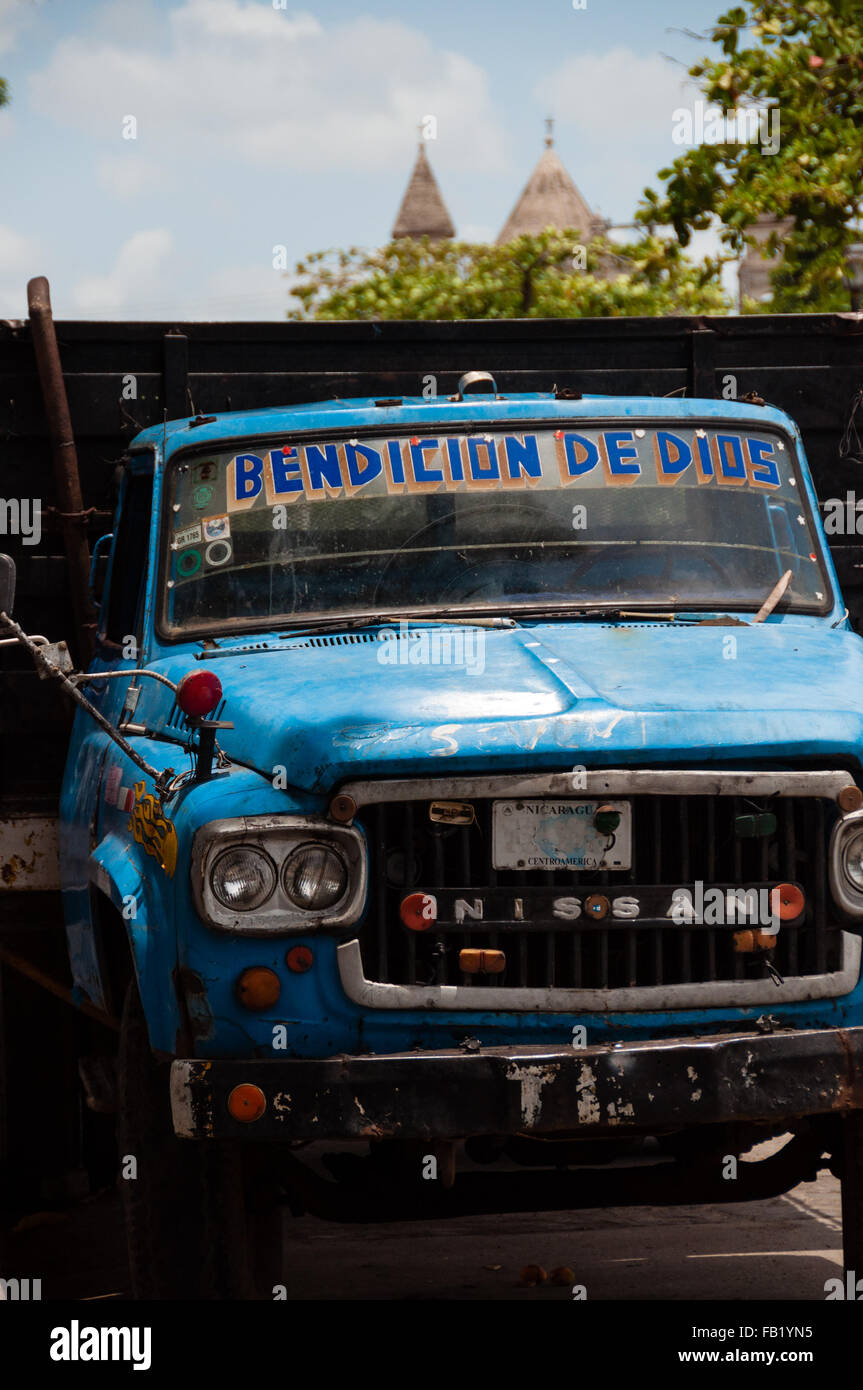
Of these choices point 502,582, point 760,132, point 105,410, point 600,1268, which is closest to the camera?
point 502,582

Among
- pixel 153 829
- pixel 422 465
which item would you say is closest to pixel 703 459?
pixel 422 465

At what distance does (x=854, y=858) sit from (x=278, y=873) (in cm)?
119

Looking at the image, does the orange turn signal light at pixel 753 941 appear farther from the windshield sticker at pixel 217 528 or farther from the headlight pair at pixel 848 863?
the windshield sticker at pixel 217 528

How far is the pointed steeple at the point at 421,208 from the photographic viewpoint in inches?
3008

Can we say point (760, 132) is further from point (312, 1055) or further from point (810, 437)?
point (312, 1055)

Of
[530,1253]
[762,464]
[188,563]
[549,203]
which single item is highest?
[549,203]

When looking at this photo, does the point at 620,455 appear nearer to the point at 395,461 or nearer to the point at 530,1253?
the point at 395,461

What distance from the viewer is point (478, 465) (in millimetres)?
5012

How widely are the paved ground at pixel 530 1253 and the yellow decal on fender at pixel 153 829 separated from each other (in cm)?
170

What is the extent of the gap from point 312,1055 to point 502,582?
154cm

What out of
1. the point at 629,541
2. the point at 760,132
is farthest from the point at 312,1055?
the point at 760,132

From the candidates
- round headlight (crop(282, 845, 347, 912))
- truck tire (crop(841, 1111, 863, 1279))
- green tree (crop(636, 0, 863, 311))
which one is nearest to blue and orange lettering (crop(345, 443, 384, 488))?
round headlight (crop(282, 845, 347, 912))

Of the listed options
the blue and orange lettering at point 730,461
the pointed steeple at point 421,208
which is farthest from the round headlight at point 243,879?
the pointed steeple at point 421,208

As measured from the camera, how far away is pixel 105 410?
20.7 feet
